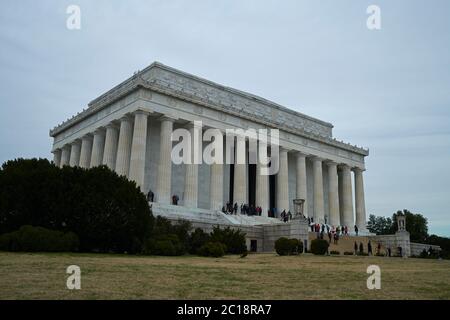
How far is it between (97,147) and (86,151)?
3809 mm

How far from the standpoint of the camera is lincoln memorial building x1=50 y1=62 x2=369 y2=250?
49250mm

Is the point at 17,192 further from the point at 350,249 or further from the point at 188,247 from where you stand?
the point at 350,249

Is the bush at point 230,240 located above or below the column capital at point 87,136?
below

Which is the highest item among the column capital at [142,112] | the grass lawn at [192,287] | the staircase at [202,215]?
the column capital at [142,112]

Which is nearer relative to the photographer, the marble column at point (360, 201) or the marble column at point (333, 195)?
the marble column at point (333, 195)

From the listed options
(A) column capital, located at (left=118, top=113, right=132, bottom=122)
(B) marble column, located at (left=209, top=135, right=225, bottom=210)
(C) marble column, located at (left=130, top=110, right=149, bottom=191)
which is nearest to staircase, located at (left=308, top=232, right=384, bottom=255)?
(B) marble column, located at (left=209, top=135, right=225, bottom=210)

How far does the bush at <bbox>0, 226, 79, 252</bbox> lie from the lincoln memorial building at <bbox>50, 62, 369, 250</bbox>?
1624cm

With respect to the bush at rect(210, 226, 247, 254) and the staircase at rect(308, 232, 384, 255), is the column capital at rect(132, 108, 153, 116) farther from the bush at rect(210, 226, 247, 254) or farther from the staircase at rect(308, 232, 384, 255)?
the staircase at rect(308, 232, 384, 255)

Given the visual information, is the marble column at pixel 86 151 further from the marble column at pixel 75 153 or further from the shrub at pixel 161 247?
the shrub at pixel 161 247

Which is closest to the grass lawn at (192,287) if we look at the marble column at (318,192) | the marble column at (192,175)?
the marble column at (192,175)

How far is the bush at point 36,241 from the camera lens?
2411cm
